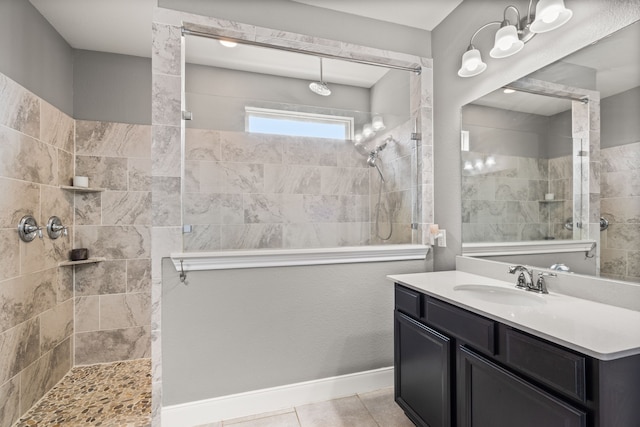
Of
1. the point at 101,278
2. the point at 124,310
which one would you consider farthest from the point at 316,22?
the point at 124,310

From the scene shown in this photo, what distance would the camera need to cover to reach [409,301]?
5.59 feet

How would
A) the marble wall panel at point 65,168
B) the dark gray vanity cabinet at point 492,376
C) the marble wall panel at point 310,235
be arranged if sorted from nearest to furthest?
the dark gray vanity cabinet at point 492,376 < the marble wall panel at point 310,235 < the marble wall panel at point 65,168

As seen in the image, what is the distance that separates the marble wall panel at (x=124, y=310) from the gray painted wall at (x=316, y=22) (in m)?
2.36

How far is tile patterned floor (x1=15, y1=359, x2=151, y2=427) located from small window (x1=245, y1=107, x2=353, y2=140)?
6.89 feet

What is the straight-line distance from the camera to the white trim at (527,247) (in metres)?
1.43

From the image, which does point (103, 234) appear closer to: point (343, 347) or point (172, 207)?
point (172, 207)

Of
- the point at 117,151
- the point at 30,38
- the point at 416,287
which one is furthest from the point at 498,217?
the point at 30,38

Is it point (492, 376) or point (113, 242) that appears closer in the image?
point (492, 376)

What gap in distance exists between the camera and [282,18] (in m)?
2.03

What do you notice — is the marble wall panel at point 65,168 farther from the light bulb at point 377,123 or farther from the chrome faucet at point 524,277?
the chrome faucet at point 524,277

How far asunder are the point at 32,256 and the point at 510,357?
285cm

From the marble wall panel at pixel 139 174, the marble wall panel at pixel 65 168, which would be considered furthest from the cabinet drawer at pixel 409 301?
the marble wall panel at pixel 65 168

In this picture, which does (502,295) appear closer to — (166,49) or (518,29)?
(518,29)

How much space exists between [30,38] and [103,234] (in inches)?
59.8
